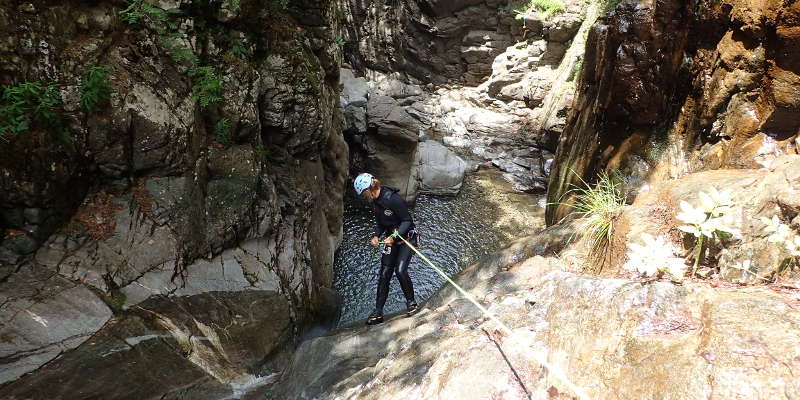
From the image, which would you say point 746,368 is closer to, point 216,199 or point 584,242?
point 584,242

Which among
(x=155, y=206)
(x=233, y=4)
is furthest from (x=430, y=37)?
(x=155, y=206)

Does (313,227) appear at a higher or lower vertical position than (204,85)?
lower

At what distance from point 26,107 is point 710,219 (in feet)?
22.5

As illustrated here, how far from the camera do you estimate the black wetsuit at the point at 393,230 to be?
6.07 metres

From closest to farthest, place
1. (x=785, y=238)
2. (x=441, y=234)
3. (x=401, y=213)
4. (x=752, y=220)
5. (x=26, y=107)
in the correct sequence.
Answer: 1. (x=785, y=238)
2. (x=752, y=220)
3. (x=26, y=107)
4. (x=401, y=213)
5. (x=441, y=234)

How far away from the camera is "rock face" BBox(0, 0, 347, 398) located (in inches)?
192

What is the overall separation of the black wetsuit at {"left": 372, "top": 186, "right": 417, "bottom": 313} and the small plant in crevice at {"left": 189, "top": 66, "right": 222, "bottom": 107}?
2833mm

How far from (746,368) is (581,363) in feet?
2.82

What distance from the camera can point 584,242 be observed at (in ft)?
18.0

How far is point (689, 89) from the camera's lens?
6121 mm

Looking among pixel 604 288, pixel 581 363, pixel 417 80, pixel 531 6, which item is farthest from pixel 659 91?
pixel 417 80

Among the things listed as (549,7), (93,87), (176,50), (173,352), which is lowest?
(173,352)

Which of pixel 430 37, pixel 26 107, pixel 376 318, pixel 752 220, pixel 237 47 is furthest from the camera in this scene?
pixel 430 37

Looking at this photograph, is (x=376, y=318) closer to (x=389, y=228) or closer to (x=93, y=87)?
(x=389, y=228)
